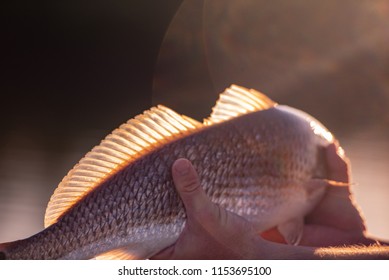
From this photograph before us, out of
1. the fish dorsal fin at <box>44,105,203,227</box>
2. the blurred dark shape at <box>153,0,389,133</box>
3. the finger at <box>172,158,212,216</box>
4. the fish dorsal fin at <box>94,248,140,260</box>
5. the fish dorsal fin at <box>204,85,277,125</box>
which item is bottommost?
the fish dorsal fin at <box>94,248,140,260</box>

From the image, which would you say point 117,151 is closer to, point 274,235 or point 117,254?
point 117,254

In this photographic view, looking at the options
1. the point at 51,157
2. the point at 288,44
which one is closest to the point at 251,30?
the point at 288,44

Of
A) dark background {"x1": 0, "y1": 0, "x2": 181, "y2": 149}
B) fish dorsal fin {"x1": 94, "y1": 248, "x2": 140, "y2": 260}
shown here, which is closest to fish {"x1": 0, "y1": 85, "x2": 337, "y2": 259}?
fish dorsal fin {"x1": 94, "y1": 248, "x2": 140, "y2": 260}

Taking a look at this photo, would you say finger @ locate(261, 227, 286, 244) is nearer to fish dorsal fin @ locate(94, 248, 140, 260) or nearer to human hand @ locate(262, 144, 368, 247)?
human hand @ locate(262, 144, 368, 247)

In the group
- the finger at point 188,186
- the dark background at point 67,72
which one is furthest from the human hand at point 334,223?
the dark background at point 67,72

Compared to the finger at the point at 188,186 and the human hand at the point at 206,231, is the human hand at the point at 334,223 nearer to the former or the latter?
the human hand at the point at 206,231
